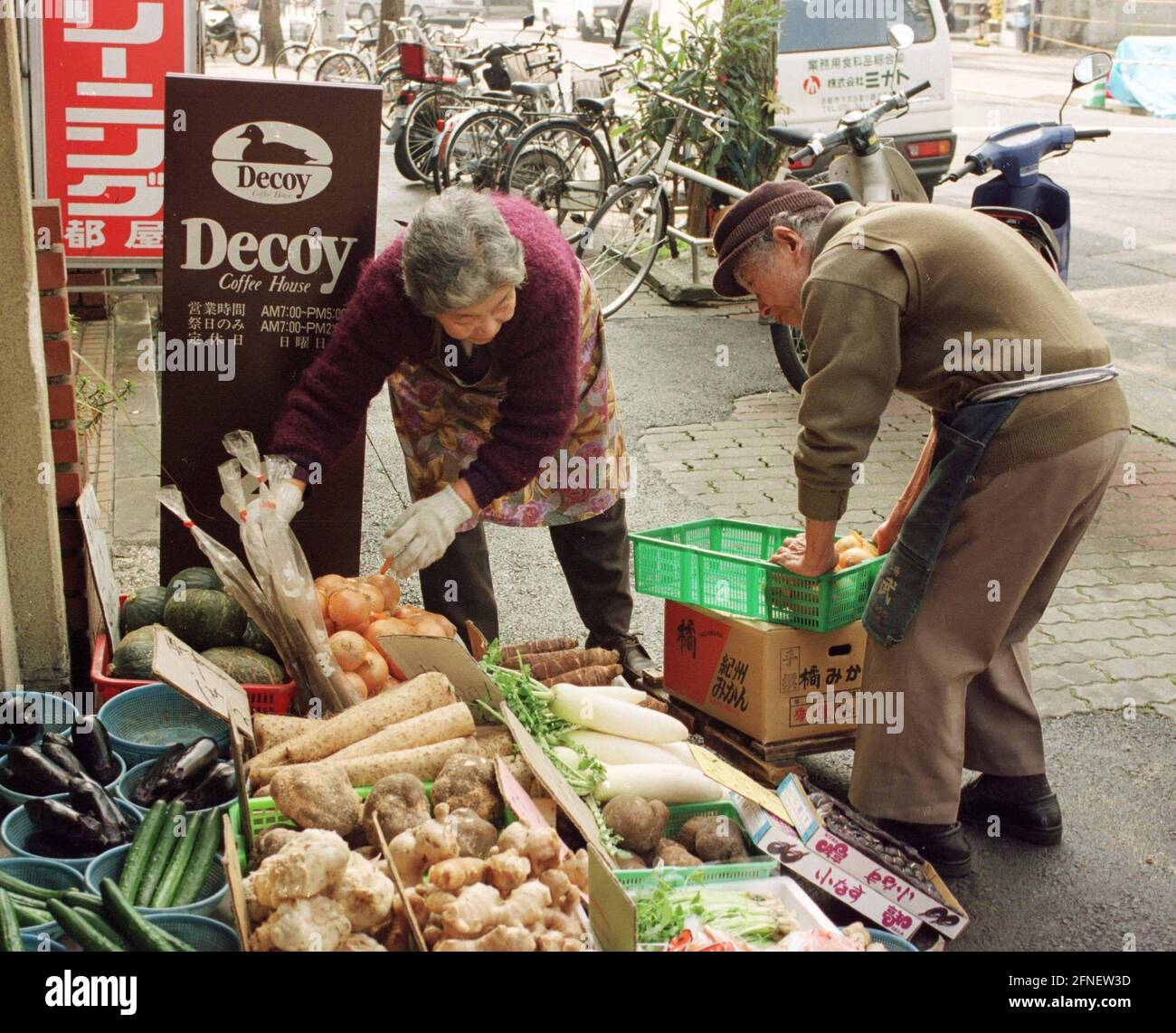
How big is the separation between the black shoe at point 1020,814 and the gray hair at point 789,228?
69.4 inches

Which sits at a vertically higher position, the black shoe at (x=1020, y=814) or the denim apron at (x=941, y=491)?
the denim apron at (x=941, y=491)

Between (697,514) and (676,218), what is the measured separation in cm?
594

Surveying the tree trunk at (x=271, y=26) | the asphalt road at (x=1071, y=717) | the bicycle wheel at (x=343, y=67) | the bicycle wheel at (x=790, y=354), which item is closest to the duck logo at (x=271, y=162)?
the asphalt road at (x=1071, y=717)

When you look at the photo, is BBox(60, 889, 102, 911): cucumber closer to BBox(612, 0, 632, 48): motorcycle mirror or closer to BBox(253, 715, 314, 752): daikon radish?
BBox(253, 715, 314, 752): daikon radish

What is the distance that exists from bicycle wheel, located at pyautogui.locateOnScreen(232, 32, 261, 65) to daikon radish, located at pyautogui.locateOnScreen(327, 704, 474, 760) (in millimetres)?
27902

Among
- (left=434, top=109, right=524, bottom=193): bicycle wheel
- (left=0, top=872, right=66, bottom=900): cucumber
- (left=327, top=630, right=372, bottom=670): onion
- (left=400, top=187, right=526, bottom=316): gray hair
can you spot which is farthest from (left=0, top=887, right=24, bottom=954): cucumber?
(left=434, top=109, right=524, bottom=193): bicycle wheel

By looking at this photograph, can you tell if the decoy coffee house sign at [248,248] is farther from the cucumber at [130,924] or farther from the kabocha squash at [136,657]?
the cucumber at [130,924]

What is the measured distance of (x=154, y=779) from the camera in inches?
128

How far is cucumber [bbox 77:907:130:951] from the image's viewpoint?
104 inches

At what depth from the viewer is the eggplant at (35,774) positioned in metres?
3.14

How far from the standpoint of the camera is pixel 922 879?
11.2 ft
